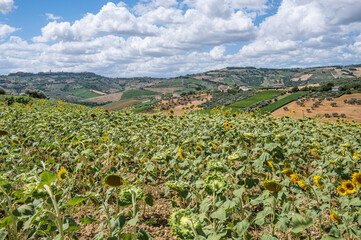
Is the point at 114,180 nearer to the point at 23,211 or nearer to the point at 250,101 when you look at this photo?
the point at 23,211

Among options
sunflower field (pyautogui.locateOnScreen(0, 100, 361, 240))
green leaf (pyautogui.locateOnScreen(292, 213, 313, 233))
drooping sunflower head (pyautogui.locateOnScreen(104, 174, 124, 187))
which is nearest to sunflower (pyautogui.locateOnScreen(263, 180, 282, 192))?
sunflower field (pyautogui.locateOnScreen(0, 100, 361, 240))

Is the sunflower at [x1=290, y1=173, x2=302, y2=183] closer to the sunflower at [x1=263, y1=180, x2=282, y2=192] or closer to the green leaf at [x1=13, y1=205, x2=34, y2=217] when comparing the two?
the sunflower at [x1=263, y1=180, x2=282, y2=192]

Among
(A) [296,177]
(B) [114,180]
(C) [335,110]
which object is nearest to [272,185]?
(A) [296,177]

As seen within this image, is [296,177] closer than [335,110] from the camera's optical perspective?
Yes

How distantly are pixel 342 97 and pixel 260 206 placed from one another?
182 ft

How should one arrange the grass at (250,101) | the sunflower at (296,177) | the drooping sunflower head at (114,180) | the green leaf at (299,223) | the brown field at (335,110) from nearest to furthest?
the drooping sunflower head at (114,180) → the green leaf at (299,223) → the sunflower at (296,177) → the brown field at (335,110) → the grass at (250,101)

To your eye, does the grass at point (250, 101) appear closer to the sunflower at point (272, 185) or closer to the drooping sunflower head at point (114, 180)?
the sunflower at point (272, 185)

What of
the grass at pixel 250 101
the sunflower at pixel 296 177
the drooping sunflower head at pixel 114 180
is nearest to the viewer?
the drooping sunflower head at pixel 114 180

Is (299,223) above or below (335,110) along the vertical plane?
above

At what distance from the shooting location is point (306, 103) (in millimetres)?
47781

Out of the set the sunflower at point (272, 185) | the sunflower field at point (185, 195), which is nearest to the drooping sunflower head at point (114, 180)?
the sunflower field at point (185, 195)

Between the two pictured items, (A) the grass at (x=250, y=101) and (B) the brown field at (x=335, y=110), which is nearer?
(B) the brown field at (x=335, y=110)

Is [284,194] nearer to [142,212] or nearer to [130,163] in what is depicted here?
[142,212]

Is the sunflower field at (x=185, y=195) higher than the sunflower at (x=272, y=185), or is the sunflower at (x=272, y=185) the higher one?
the sunflower at (x=272, y=185)
